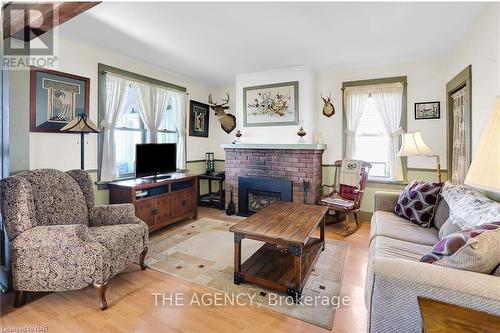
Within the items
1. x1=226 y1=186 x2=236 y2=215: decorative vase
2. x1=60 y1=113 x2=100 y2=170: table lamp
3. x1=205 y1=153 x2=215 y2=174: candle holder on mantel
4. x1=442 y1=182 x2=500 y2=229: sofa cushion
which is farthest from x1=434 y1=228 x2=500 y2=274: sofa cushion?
x1=205 y1=153 x2=215 y2=174: candle holder on mantel

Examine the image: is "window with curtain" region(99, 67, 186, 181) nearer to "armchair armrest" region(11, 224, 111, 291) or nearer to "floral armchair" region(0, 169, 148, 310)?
"floral armchair" region(0, 169, 148, 310)

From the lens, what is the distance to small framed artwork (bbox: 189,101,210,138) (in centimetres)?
494

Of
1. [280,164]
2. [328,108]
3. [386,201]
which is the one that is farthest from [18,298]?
[328,108]

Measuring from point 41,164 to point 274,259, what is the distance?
9.06ft

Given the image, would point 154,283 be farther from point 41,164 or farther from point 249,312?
point 41,164

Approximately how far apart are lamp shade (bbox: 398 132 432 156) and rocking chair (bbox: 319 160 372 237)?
0.80 meters

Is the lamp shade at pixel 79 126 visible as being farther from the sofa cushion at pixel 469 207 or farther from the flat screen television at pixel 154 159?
the sofa cushion at pixel 469 207

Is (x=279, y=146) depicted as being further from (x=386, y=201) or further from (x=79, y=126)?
(x=79, y=126)

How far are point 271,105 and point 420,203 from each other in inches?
104

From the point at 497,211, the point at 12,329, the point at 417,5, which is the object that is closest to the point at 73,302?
the point at 12,329

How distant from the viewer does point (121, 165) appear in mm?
3709

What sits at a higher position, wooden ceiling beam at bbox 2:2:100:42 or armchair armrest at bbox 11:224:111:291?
wooden ceiling beam at bbox 2:2:100:42

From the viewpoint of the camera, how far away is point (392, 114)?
12.7 ft

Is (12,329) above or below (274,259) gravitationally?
below
